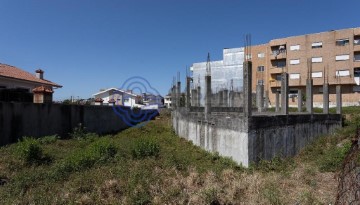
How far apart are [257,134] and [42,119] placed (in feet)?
33.9

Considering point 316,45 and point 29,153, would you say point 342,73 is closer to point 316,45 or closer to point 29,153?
point 316,45

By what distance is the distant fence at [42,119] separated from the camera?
432 inches

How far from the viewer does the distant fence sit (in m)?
11.0

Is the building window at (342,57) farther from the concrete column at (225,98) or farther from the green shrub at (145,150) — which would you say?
the green shrub at (145,150)

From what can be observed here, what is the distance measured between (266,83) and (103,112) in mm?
29709

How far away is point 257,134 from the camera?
26.4ft

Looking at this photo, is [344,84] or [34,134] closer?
[34,134]

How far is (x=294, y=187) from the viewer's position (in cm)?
605

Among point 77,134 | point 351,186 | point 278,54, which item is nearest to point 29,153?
point 77,134

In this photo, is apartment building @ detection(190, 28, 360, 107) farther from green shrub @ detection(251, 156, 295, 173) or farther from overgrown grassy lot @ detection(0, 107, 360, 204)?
overgrown grassy lot @ detection(0, 107, 360, 204)

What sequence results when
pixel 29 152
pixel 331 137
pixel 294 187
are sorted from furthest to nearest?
pixel 331 137, pixel 29 152, pixel 294 187

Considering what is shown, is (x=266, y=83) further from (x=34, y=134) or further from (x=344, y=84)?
(x=34, y=134)

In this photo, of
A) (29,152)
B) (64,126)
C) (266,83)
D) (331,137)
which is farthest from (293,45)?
(29,152)

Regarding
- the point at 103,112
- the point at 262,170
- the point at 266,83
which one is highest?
the point at 266,83
